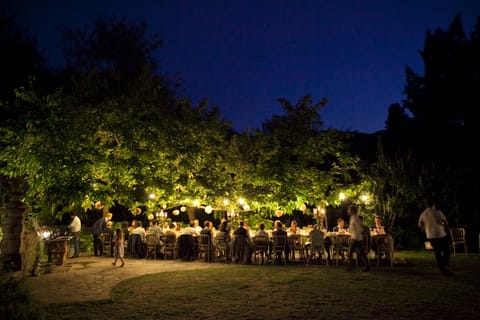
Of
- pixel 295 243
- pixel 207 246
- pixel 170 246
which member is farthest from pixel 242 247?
pixel 170 246

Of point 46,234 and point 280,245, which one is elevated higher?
point 46,234

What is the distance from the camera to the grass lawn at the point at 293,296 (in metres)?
6.26

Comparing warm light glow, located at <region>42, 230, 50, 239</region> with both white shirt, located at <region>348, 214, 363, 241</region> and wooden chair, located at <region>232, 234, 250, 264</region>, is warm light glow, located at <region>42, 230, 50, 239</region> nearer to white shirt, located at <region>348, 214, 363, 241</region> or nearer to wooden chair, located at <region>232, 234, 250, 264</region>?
wooden chair, located at <region>232, 234, 250, 264</region>

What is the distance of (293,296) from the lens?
7469 mm

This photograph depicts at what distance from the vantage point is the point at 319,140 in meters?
15.4

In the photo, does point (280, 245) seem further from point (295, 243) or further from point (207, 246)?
point (207, 246)

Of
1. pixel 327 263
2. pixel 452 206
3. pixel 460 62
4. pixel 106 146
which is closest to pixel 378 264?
pixel 327 263

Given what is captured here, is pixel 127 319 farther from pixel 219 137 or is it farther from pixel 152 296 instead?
pixel 219 137

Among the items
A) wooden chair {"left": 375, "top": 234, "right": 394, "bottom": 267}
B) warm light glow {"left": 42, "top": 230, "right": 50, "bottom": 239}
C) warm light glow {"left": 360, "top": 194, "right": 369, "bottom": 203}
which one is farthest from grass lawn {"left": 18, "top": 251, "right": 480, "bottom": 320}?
warm light glow {"left": 42, "top": 230, "right": 50, "bottom": 239}

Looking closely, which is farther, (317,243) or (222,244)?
(222,244)

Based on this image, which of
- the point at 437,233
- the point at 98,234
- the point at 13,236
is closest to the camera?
the point at 437,233

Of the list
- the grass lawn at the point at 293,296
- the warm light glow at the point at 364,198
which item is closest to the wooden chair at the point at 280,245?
the grass lawn at the point at 293,296

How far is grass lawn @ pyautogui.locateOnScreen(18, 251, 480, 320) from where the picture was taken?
247 inches

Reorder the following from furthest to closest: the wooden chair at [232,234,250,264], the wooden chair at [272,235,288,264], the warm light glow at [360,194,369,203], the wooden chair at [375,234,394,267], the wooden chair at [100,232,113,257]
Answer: the warm light glow at [360,194,369,203] → the wooden chair at [100,232,113,257] → the wooden chair at [232,234,250,264] → the wooden chair at [272,235,288,264] → the wooden chair at [375,234,394,267]
